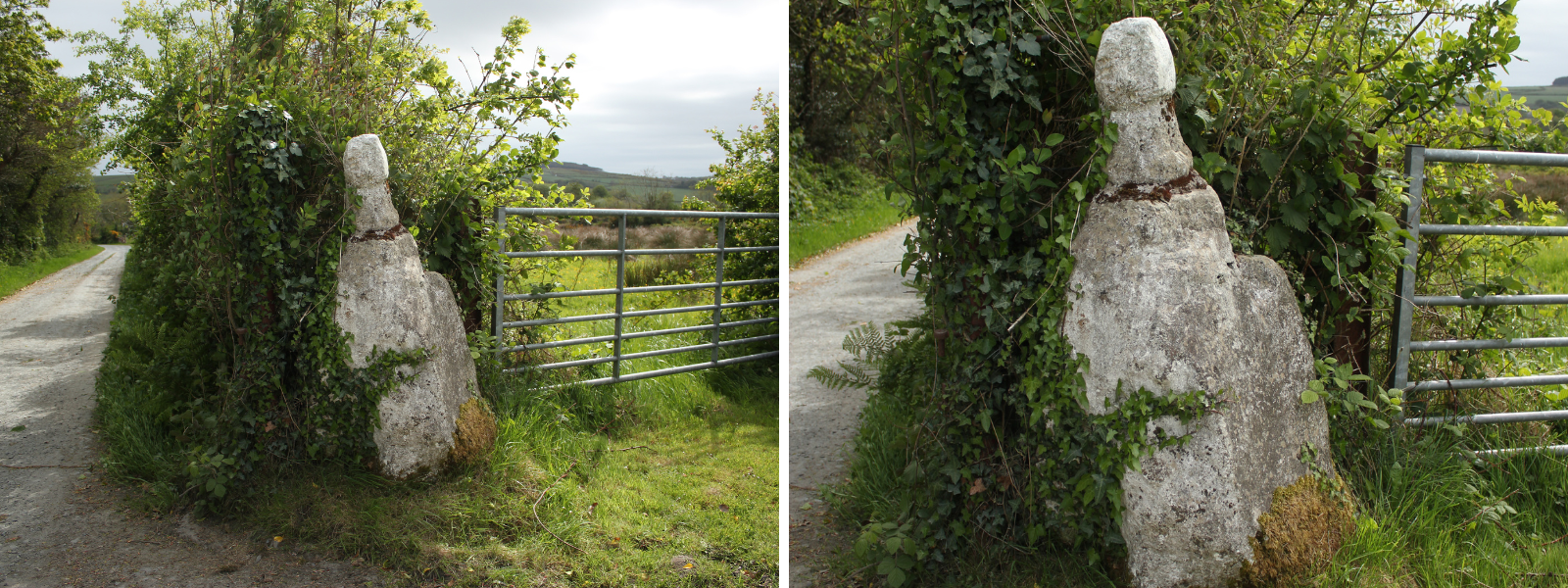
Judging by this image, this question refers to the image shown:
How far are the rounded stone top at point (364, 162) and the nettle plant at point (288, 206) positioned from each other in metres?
0.16

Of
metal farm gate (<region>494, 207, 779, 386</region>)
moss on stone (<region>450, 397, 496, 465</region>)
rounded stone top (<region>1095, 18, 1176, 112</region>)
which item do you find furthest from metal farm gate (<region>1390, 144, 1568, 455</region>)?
moss on stone (<region>450, 397, 496, 465</region>)

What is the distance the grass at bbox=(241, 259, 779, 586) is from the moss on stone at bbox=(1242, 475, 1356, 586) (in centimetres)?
202

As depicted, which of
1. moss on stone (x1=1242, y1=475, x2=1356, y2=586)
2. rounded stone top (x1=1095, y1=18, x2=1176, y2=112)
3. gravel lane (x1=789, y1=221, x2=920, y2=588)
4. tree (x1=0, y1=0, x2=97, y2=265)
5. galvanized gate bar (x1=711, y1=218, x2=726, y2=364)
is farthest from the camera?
galvanized gate bar (x1=711, y1=218, x2=726, y2=364)

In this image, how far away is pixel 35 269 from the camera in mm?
6805

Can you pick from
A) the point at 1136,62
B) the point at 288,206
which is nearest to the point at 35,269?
the point at 288,206

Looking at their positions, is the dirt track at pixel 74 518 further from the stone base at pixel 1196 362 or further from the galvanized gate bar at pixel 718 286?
the galvanized gate bar at pixel 718 286

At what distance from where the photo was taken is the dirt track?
3463 mm

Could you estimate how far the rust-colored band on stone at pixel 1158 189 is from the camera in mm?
2361

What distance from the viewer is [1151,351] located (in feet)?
7.67

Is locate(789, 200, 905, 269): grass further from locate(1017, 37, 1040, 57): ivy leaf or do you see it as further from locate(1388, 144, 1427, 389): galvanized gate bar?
locate(1017, 37, 1040, 57): ivy leaf

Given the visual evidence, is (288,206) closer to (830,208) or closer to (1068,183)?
(1068,183)

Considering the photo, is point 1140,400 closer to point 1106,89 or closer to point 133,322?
point 1106,89

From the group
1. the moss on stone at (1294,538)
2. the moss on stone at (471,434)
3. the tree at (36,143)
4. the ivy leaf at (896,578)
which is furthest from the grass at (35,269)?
the moss on stone at (1294,538)

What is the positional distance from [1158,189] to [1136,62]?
40cm
